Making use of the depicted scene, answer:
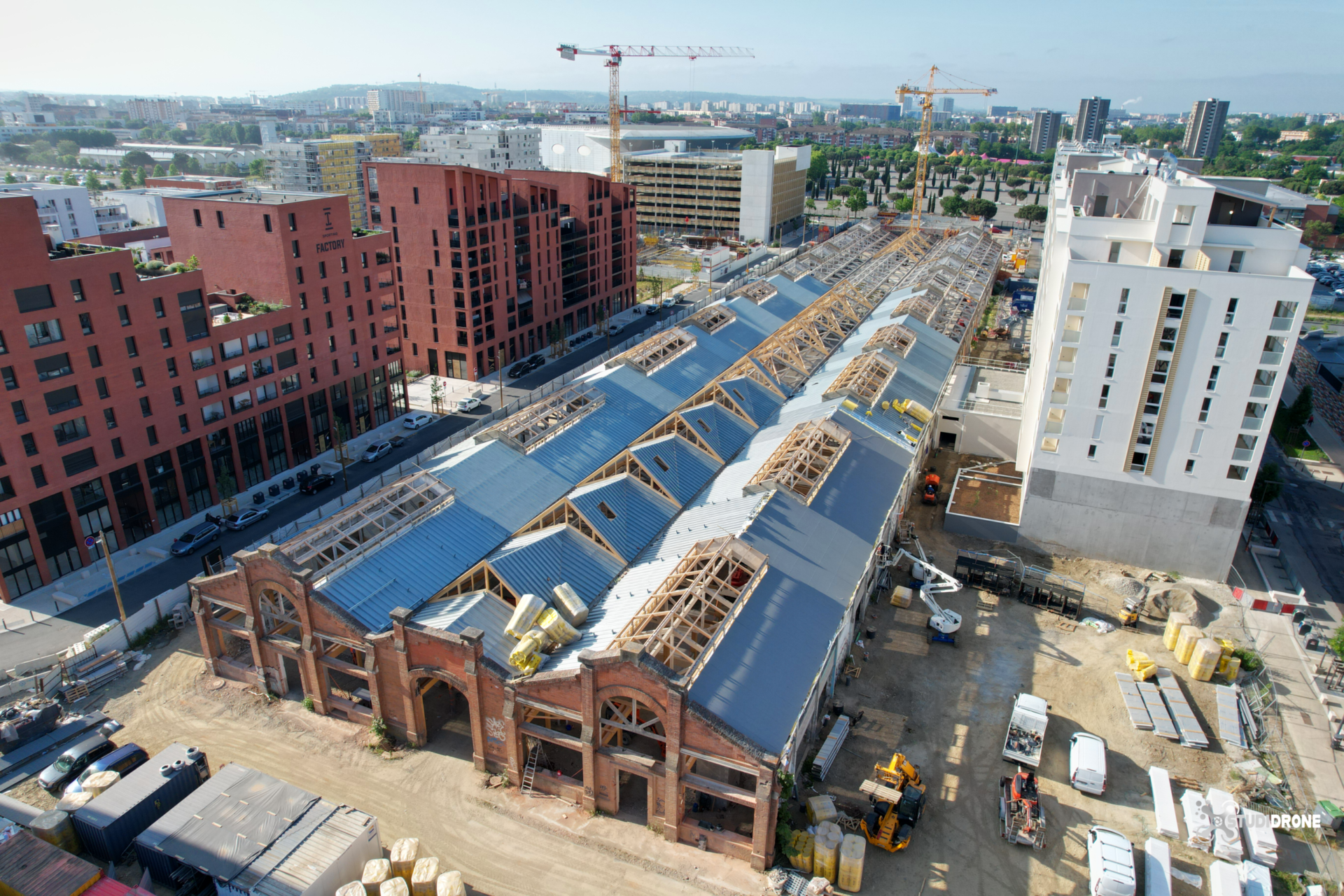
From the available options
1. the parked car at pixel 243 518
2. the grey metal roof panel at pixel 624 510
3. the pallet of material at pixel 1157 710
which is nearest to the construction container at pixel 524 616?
the grey metal roof panel at pixel 624 510

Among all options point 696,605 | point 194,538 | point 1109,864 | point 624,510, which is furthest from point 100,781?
point 1109,864

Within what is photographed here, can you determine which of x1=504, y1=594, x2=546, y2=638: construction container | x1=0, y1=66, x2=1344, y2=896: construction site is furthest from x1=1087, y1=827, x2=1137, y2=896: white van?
x1=504, y1=594, x2=546, y2=638: construction container

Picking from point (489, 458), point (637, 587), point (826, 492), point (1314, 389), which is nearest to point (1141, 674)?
point (826, 492)

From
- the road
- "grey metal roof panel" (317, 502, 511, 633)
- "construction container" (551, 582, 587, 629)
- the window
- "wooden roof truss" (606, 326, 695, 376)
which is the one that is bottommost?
the road

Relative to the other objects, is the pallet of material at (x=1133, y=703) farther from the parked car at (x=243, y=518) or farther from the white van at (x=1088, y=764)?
the parked car at (x=243, y=518)

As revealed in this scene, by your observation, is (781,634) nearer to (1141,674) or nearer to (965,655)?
(965,655)

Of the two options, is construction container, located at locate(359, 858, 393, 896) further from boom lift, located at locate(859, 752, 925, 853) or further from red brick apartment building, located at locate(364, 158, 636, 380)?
red brick apartment building, located at locate(364, 158, 636, 380)
